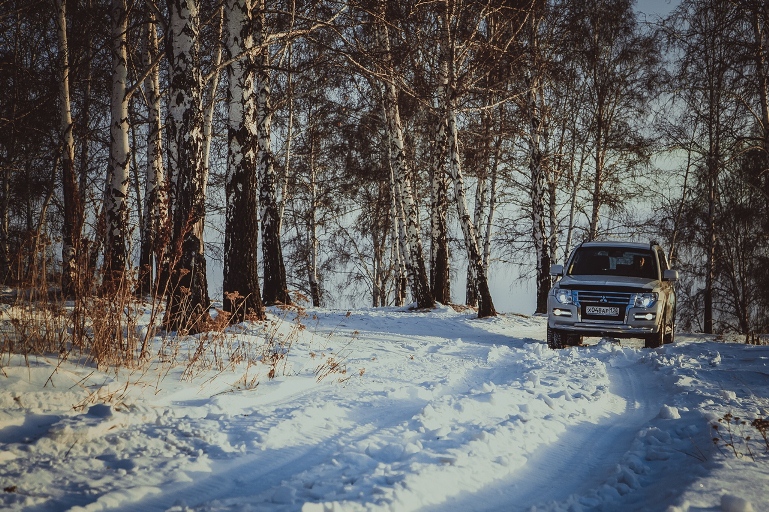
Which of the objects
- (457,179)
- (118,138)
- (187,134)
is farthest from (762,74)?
(118,138)

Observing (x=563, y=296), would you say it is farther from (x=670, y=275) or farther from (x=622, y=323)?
(x=670, y=275)

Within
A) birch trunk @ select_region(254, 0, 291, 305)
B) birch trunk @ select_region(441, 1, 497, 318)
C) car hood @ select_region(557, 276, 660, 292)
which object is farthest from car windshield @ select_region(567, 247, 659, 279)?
birch trunk @ select_region(254, 0, 291, 305)

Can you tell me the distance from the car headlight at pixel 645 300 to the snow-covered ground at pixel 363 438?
120 inches

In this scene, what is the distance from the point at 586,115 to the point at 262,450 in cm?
2198

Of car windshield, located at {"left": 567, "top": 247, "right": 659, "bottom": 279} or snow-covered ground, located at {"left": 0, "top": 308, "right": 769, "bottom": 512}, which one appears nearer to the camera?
snow-covered ground, located at {"left": 0, "top": 308, "right": 769, "bottom": 512}

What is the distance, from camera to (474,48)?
50.6 ft

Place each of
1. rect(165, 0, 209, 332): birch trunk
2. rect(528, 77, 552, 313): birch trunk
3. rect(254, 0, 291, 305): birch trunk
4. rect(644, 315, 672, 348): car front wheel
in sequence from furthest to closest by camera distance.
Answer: rect(528, 77, 552, 313): birch trunk, rect(254, 0, 291, 305): birch trunk, rect(644, 315, 672, 348): car front wheel, rect(165, 0, 209, 332): birch trunk

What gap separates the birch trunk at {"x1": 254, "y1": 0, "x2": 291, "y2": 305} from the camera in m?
13.9

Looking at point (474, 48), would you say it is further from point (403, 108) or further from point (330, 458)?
point (330, 458)

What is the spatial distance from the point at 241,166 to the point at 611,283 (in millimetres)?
6954

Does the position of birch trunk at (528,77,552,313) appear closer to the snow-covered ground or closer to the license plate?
the license plate

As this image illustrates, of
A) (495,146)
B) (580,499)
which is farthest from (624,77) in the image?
(580,499)

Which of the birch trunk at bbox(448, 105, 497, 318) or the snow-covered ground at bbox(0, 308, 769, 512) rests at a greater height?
the birch trunk at bbox(448, 105, 497, 318)

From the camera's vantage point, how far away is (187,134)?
305 inches
